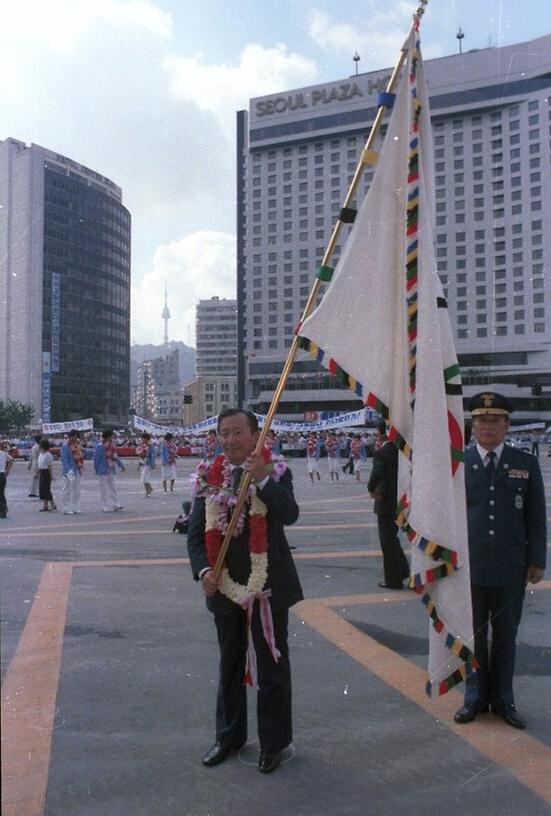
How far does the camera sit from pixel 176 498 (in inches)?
711

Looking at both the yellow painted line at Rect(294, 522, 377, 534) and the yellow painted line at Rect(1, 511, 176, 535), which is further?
the yellow painted line at Rect(1, 511, 176, 535)

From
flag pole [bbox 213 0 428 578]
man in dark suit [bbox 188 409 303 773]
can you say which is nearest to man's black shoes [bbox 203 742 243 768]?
man in dark suit [bbox 188 409 303 773]

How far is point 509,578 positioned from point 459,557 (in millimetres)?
580

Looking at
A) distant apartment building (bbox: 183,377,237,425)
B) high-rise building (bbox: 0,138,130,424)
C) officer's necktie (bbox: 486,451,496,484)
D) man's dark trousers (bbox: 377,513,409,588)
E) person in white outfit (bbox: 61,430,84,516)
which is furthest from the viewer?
distant apartment building (bbox: 183,377,237,425)

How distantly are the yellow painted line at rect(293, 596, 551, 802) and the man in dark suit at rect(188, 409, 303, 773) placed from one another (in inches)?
40.6


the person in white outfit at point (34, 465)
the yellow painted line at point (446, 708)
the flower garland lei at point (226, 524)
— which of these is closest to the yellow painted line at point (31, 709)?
the flower garland lei at point (226, 524)

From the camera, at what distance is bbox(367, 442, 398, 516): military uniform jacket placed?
7594 mm

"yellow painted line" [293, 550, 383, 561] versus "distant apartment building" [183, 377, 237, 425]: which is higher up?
"distant apartment building" [183, 377, 237, 425]

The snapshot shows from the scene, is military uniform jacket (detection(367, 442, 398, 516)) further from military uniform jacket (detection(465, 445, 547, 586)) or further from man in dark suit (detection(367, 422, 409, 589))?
military uniform jacket (detection(465, 445, 547, 586))

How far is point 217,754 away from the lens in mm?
3275

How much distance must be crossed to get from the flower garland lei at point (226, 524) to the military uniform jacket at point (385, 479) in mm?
4372

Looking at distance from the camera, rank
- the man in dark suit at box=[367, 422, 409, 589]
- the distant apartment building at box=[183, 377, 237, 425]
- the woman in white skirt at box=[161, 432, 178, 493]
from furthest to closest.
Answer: the distant apartment building at box=[183, 377, 237, 425] → the woman in white skirt at box=[161, 432, 178, 493] → the man in dark suit at box=[367, 422, 409, 589]

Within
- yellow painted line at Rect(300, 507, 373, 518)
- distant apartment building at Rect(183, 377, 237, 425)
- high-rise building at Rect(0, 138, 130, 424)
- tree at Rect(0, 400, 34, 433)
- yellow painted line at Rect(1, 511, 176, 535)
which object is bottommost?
yellow painted line at Rect(300, 507, 373, 518)

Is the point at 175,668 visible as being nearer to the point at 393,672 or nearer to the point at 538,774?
the point at 393,672
